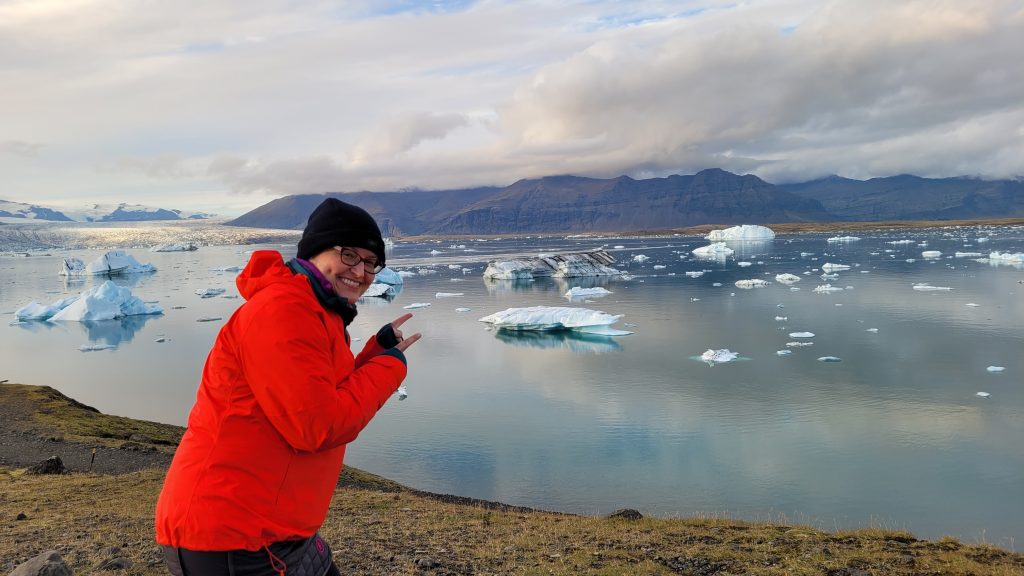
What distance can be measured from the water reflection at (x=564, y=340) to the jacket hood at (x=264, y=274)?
2725 centimetres

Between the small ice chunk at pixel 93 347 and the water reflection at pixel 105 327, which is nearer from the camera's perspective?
the small ice chunk at pixel 93 347

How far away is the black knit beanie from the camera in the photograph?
8.20ft

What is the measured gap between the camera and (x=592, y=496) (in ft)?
46.3

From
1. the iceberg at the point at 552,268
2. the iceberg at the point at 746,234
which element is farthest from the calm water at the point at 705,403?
the iceberg at the point at 746,234

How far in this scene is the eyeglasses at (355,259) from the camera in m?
2.54

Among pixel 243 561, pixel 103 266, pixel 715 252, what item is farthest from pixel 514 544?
pixel 103 266

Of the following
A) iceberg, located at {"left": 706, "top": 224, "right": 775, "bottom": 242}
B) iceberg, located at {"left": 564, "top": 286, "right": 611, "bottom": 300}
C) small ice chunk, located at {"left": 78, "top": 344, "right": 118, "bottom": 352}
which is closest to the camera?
small ice chunk, located at {"left": 78, "top": 344, "right": 118, "bottom": 352}

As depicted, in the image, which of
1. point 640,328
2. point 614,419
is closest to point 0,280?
point 640,328

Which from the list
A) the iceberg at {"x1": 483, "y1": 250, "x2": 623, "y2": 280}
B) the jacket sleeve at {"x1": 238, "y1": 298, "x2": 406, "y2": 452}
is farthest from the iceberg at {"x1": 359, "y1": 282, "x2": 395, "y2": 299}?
the jacket sleeve at {"x1": 238, "y1": 298, "x2": 406, "y2": 452}

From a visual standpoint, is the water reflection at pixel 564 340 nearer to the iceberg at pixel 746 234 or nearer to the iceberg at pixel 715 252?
the iceberg at pixel 715 252

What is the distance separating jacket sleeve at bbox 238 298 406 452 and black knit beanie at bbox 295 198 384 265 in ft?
1.15

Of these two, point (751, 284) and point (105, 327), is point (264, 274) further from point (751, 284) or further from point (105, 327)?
point (751, 284)

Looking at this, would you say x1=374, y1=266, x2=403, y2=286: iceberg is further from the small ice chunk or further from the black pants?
the black pants

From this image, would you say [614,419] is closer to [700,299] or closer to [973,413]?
[973,413]
